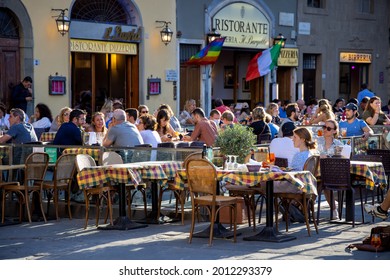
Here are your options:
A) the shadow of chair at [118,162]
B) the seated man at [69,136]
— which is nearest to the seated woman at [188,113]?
the seated man at [69,136]

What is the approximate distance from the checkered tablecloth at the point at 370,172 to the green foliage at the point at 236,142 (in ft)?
5.67

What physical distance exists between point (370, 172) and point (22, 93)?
37.5 feet

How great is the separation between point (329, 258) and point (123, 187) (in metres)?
3.43

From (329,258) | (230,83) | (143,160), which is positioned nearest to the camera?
(329,258)

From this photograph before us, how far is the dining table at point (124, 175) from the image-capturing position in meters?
13.5

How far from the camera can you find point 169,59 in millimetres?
28531

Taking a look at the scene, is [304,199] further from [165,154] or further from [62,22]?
[62,22]

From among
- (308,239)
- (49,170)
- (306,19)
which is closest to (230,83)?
(306,19)

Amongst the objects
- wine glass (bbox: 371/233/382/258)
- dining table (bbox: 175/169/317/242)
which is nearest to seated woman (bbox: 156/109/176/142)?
dining table (bbox: 175/169/317/242)

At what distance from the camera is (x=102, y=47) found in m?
26.3

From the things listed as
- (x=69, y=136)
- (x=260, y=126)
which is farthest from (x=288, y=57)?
(x=69, y=136)

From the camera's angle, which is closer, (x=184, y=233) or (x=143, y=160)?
(x=184, y=233)

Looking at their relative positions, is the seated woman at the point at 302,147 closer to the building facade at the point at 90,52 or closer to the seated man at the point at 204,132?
the seated man at the point at 204,132

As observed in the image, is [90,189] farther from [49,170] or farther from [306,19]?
[306,19]
